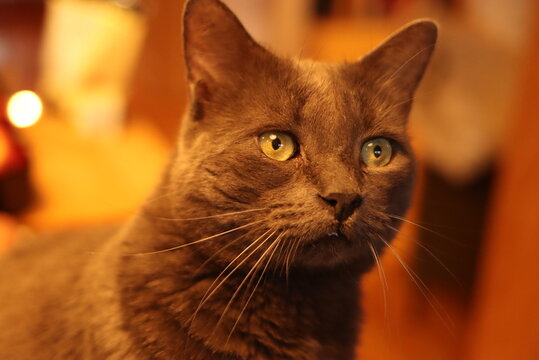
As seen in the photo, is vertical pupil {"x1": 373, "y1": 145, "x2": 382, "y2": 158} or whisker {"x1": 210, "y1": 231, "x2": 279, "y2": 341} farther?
vertical pupil {"x1": 373, "y1": 145, "x2": 382, "y2": 158}

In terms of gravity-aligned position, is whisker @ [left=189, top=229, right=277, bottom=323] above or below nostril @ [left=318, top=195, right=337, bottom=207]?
below

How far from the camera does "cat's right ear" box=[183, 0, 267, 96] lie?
74cm

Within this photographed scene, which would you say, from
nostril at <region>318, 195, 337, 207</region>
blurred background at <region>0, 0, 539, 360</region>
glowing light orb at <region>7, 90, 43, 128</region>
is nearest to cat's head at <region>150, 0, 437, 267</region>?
nostril at <region>318, 195, 337, 207</region>

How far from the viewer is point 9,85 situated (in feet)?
6.17

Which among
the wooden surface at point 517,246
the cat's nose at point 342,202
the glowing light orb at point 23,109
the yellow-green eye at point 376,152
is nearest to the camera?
the cat's nose at point 342,202

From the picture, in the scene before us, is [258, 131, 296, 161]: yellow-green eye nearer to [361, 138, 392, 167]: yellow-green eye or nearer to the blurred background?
[361, 138, 392, 167]: yellow-green eye

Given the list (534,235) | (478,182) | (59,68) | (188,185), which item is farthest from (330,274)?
(59,68)

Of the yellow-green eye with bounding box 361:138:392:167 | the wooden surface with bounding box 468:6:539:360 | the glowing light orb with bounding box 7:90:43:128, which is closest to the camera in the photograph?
the yellow-green eye with bounding box 361:138:392:167

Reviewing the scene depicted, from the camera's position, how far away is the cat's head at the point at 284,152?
676mm

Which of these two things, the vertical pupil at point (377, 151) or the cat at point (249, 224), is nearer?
the cat at point (249, 224)

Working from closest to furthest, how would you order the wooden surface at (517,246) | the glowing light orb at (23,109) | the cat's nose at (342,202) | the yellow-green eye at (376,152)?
the cat's nose at (342,202) → the yellow-green eye at (376,152) → the wooden surface at (517,246) → the glowing light orb at (23,109)

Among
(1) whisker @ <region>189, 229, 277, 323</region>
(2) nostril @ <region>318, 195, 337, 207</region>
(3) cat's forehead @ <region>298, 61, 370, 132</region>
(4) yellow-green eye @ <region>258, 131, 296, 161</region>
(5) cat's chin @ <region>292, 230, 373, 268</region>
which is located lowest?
(1) whisker @ <region>189, 229, 277, 323</region>

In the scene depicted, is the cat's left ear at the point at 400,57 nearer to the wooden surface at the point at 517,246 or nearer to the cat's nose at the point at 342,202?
the cat's nose at the point at 342,202

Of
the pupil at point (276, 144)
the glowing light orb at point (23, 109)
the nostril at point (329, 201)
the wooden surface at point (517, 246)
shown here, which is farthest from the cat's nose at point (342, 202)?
the glowing light orb at point (23, 109)
